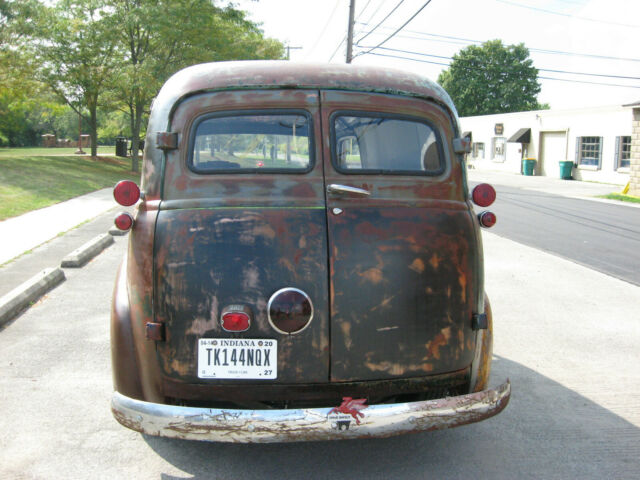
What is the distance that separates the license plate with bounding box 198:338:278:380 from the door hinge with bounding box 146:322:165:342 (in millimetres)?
199

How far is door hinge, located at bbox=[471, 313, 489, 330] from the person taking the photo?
3232 mm

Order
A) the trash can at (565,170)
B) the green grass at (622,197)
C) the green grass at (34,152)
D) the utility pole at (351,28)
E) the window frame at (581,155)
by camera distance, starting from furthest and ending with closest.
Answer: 1. the trash can at (565,170)
2. the green grass at (34,152)
3. the window frame at (581,155)
4. the utility pole at (351,28)
5. the green grass at (622,197)

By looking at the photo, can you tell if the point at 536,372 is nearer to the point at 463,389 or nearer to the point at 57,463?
the point at 463,389

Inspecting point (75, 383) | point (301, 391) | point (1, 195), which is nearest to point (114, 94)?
point (1, 195)

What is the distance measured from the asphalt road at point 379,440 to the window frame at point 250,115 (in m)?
1.55

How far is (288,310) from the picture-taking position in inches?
115

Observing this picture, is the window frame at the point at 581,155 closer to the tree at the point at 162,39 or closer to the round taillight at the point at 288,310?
the tree at the point at 162,39

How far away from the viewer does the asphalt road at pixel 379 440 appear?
3.32 meters

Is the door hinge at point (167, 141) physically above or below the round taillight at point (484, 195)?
above

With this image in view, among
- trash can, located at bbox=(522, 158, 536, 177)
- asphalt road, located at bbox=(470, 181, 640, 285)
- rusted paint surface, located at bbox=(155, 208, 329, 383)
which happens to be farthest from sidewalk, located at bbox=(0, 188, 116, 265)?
trash can, located at bbox=(522, 158, 536, 177)

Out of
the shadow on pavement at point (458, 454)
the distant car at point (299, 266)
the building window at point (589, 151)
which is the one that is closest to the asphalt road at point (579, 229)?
the shadow on pavement at point (458, 454)

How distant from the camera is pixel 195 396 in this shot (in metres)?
3.04

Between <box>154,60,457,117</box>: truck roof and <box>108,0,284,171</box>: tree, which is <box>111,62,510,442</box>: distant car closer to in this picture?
<box>154,60,457,117</box>: truck roof

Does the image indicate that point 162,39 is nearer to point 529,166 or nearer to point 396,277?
point 529,166
